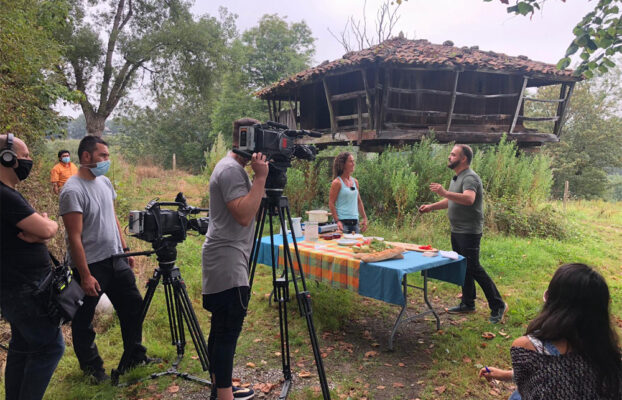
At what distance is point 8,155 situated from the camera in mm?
1962

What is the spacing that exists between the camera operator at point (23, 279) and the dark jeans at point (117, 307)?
67 centimetres

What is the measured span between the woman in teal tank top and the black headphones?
345 cm

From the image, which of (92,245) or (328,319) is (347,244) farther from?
(92,245)

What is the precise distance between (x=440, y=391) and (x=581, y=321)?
1746 mm

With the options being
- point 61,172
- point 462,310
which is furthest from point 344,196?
point 61,172

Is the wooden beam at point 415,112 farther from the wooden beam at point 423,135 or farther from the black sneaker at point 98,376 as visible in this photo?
the black sneaker at point 98,376

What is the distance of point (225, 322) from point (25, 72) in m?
6.20

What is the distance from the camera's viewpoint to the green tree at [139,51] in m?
18.5

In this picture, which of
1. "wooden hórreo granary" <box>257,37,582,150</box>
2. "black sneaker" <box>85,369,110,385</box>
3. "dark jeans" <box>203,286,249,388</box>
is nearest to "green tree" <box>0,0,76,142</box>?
"black sneaker" <box>85,369,110,385</box>

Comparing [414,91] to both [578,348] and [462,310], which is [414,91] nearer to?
[462,310]

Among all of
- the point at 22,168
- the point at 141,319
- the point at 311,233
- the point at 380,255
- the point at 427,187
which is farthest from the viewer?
the point at 427,187

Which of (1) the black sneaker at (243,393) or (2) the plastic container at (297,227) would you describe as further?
(2) the plastic container at (297,227)

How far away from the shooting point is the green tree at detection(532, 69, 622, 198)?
84.9ft

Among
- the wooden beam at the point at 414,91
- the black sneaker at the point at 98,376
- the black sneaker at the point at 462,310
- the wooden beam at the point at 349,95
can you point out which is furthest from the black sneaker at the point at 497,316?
the wooden beam at the point at 349,95
